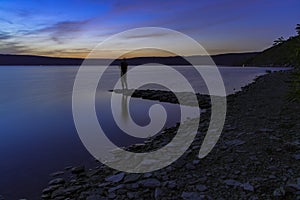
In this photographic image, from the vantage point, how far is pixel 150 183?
4.93 meters

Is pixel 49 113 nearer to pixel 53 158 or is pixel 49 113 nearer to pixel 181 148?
pixel 53 158

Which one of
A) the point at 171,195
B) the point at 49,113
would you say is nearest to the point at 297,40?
the point at 171,195

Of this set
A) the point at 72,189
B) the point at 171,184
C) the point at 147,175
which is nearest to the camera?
the point at 171,184

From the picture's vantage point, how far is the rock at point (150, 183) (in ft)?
15.9

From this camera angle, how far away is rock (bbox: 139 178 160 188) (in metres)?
4.84

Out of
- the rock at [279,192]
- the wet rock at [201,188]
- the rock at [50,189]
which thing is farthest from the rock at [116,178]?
the rock at [279,192]

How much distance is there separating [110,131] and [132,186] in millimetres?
5229

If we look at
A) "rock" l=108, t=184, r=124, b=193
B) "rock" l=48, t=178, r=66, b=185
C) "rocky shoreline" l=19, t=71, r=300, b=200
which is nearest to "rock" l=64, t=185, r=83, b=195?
"rocky shoreline" l=19, t=71, r=300, b=200

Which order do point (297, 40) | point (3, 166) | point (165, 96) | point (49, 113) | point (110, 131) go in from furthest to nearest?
1. point (165, 96)
2. point (49, 113)
3. point (110, 131)
4. point (3, 166)
5. point (297, 40)

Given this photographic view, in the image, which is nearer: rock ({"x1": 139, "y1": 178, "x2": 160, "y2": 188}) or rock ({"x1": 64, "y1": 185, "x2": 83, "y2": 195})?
rock ({"x1": 139, "y1": 178, "x2": 160, "y2": 188})

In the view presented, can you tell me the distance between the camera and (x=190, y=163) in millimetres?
5684

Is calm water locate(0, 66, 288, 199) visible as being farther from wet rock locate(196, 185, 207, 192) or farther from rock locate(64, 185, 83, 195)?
wet rock locate(196, 185, 207, 192)

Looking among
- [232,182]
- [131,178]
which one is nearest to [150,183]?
[131,178]

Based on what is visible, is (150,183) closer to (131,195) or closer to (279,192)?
(131,195)
